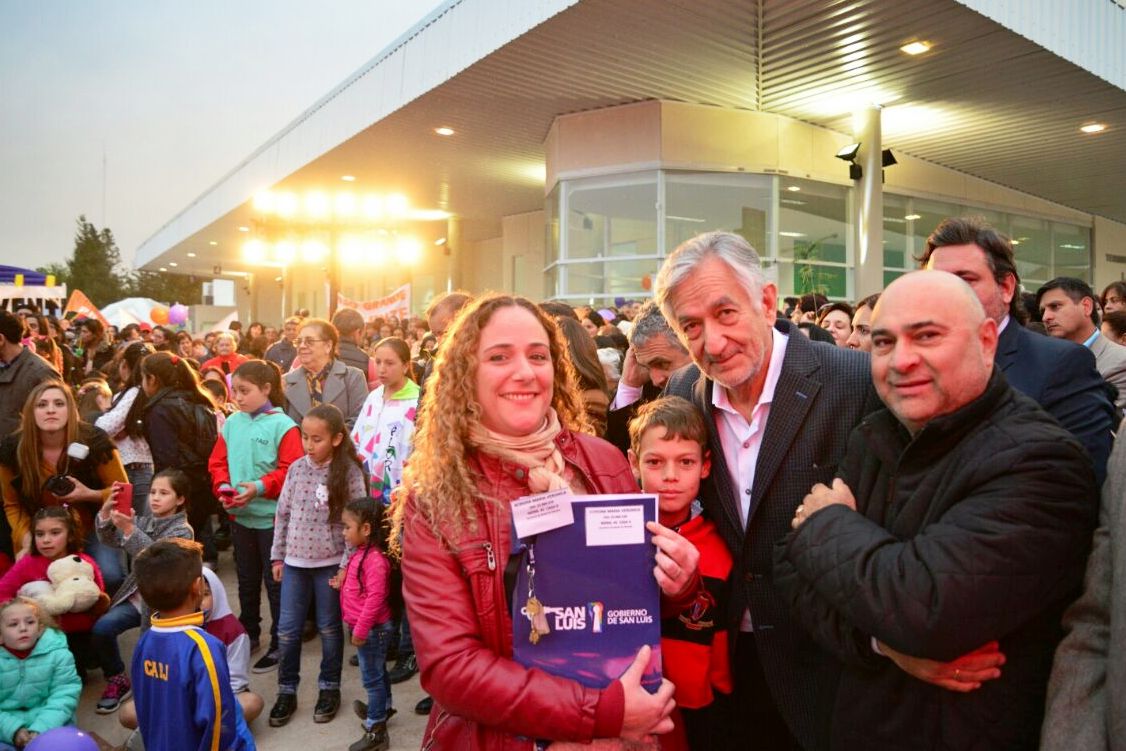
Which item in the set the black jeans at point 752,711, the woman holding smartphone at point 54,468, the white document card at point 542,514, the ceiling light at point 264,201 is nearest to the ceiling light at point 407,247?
the ceiling light at point 264,201

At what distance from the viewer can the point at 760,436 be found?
228cm

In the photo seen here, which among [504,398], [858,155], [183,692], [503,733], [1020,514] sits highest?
[858,155]

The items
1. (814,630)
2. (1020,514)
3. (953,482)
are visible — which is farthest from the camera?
(814,630)

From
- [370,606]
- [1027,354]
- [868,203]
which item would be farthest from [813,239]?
[1027,354]

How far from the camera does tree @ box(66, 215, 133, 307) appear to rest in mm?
73312

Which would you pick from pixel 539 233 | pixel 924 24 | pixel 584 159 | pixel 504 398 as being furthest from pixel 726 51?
pixel 539 233

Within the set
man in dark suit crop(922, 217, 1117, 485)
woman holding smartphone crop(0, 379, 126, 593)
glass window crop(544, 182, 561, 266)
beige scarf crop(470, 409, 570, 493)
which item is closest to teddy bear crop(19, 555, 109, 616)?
woman holding smartphone crop(0, 379, 126, 593)

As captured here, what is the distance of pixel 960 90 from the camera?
1151cm

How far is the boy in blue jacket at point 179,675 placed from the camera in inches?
125

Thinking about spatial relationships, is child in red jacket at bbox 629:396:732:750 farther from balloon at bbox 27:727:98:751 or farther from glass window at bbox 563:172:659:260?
glass window at bbox 563:172:659:260

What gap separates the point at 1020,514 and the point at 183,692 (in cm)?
315

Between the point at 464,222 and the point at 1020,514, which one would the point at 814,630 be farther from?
the point at 464,222

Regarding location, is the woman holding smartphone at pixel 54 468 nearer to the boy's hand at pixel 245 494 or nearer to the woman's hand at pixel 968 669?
the boy's hand at pixel 245 494

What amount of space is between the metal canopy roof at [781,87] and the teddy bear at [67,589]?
752cm
